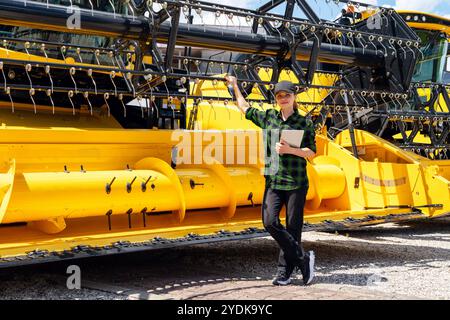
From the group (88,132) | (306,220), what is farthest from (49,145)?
(306,220)

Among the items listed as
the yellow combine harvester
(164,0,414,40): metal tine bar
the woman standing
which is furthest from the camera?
(164,0,414,40): metal tine bar

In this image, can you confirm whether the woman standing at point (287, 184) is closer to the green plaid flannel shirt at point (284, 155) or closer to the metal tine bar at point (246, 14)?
the green plaid flannel shirt at point (284, 155)

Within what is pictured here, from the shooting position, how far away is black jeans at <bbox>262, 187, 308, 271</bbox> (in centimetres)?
475

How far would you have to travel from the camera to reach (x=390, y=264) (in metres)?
6.05

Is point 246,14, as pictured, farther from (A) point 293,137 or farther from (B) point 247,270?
(B) point 247,270

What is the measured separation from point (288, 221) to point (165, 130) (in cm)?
170

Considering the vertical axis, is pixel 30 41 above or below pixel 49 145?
above

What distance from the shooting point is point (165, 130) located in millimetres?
5930

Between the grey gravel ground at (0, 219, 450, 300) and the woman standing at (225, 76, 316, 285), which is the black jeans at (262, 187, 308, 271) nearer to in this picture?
the woman standing at (225, 76, 316, 285)

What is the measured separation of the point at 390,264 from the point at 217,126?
247 centimetres

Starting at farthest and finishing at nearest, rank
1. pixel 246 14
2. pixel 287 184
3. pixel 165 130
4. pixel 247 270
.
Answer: pixel 246 14, pixel 165 130, pixel 247 270, pixel 287 184

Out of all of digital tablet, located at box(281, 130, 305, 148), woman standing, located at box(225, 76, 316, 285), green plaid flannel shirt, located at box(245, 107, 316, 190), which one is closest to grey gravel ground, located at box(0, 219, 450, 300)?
woman standing, located at box(225, 76, 316, 285)

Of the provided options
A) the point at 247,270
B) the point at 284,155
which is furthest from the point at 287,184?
the point at 247,270

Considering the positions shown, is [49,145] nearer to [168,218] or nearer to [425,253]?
[168,218]
